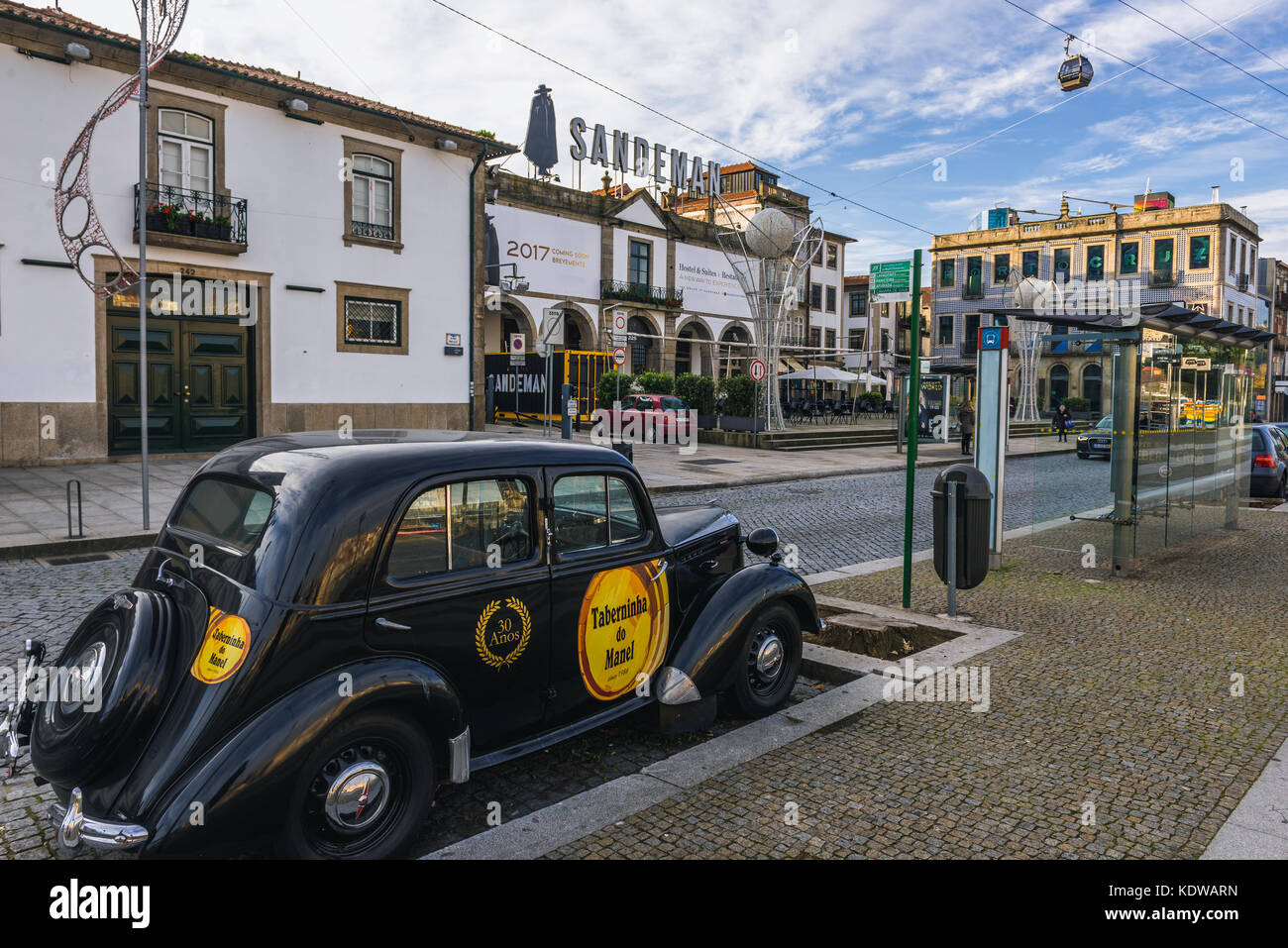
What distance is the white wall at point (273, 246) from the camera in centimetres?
1633

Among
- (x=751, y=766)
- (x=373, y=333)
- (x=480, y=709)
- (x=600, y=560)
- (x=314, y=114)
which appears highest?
(x=314, y=114)

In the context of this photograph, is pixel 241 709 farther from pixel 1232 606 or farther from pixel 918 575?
pixel 1232 606

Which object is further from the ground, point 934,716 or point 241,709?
point 241,709

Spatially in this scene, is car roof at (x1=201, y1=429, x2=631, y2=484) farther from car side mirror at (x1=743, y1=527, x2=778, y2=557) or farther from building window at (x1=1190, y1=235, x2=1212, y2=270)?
building window at (x1=1190, y1=235, x2=1212, y2=270)

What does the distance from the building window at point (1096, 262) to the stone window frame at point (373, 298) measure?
49309 millimetres

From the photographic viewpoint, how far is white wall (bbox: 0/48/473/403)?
16.3 m

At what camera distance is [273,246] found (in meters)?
19.8

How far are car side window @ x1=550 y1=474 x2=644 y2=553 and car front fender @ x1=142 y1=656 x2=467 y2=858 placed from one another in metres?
1.06

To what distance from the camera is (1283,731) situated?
4691 mm

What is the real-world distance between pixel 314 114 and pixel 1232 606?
2005 cm

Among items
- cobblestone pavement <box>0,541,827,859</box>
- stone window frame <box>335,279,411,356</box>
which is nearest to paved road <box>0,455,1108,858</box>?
cobblestone pavement <box>0,541,827,859</box>

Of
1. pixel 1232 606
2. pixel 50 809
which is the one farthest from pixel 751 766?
pixel 1232 606

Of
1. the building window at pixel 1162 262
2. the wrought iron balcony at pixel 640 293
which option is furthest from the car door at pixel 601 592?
the building window at pixel 1162 262

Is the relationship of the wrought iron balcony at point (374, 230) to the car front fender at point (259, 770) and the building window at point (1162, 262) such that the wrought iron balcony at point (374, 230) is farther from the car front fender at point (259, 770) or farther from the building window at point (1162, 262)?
the building window at point (1162, 262)
